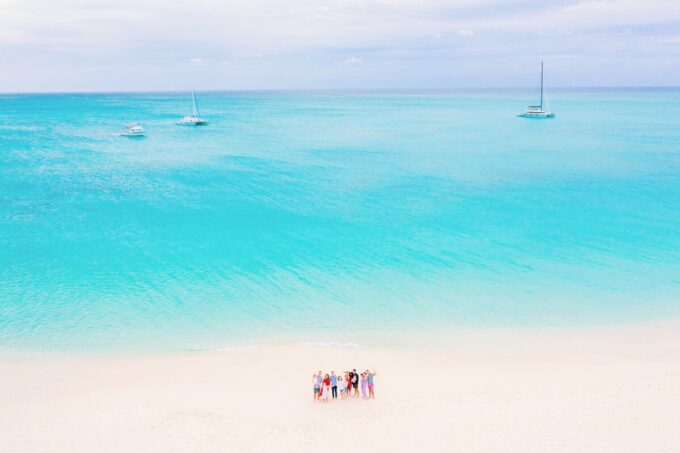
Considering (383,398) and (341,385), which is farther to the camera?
(383,398)

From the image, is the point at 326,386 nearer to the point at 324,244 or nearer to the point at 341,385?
the point at 341,385

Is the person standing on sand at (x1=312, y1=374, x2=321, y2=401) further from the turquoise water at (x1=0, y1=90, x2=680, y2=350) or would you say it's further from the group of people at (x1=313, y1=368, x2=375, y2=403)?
the turquoise water at (x1=0, y1=90, x2=680, y2=350)

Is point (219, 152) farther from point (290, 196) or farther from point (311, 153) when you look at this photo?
point (290, 196)

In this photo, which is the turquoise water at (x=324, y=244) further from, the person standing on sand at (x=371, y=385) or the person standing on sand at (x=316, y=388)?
the person standing on sand at (x=316, y=388)

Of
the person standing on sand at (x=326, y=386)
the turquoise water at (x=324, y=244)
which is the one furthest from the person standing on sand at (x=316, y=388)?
the turquoise water at (x=324, y=244)

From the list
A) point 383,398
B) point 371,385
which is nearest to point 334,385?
point 371,385

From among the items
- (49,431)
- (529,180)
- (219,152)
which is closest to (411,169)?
(529,180)

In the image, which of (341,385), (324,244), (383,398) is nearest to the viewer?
(341,385)
